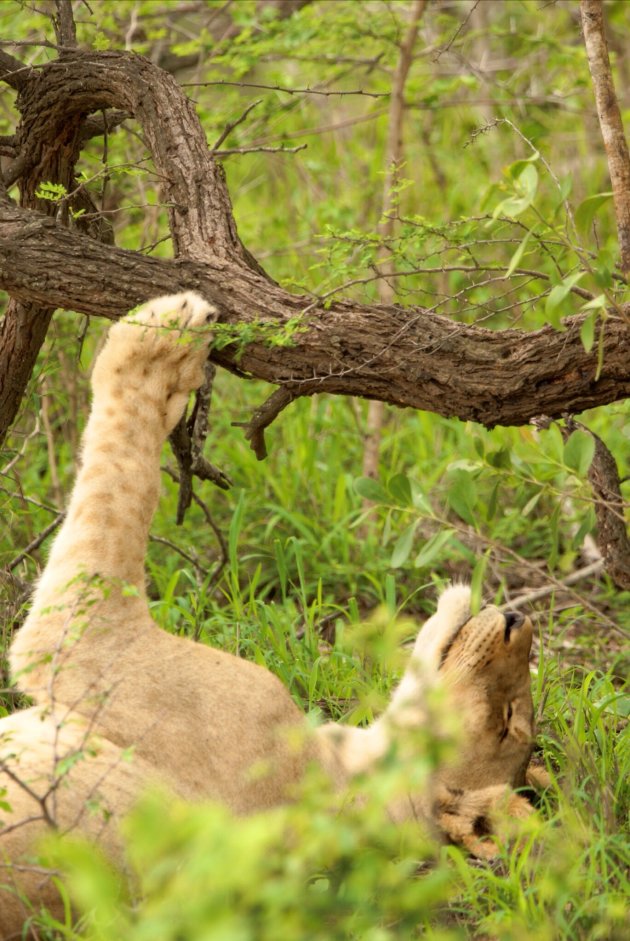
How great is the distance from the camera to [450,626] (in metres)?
2.88

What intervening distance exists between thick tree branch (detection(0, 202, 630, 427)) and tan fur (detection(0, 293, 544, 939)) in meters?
0.13

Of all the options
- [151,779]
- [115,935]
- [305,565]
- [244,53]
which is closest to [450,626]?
[151,779]

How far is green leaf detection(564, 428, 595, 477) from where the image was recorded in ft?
7.67

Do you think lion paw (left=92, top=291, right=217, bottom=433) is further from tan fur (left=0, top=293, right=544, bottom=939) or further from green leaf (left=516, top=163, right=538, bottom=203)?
green leaf (left=516, top=163, right=538, bottom=203)

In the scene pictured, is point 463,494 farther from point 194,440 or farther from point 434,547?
point 194,440

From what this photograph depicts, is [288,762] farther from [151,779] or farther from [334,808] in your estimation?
[151,779]

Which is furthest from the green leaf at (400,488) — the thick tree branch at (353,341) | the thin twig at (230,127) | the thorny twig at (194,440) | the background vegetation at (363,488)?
the thin twig at (230,127)

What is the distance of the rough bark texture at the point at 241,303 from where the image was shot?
2.62 metres

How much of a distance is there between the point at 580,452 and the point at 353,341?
64cm

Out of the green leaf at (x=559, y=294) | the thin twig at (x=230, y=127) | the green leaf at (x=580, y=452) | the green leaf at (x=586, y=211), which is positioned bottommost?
the green leaf at (x=580, y=452)

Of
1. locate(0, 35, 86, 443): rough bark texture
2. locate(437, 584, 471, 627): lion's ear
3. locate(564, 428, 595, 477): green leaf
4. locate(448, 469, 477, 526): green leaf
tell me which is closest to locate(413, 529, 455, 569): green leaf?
locate(448, 469, 477, 526): green leaf

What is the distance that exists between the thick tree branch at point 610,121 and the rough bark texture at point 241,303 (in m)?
0.53

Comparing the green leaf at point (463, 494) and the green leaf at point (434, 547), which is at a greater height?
the green leaf at point (463, 494)

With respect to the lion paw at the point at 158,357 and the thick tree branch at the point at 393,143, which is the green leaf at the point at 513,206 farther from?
the thick tree branch at the point at 393,143
